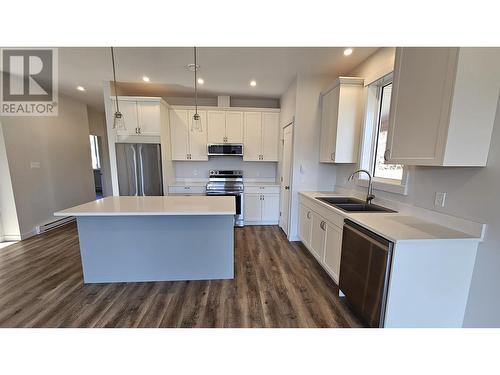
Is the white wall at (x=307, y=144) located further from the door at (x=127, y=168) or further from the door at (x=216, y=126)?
the door at (x=127, y=168)

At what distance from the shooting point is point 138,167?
147 inches

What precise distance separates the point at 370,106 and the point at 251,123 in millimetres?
2335

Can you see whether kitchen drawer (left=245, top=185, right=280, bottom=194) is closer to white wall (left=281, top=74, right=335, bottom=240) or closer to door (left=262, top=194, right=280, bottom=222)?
door (left=262, top=194, right=280, bottom=222)

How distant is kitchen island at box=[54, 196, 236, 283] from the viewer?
2248 mm

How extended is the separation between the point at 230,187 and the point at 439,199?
327 cm

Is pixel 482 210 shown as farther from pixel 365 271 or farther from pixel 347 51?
pixel 347 51

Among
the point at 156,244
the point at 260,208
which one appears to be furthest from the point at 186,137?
the point at 156,244

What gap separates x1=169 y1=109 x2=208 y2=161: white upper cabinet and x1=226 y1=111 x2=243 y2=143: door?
494mm

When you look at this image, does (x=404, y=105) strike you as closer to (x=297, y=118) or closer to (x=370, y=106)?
(x=370, y=106)

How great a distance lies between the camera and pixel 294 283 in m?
2.35

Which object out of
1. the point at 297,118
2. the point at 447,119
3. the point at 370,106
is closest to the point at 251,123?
the point at 297,118

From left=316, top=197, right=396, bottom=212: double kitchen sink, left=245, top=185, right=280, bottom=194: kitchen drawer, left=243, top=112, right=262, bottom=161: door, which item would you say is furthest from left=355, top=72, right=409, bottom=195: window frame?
left=243, top=112, right=262, bottom=161: door
